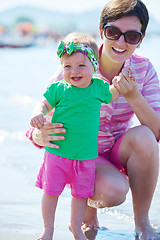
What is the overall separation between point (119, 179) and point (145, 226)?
401 mm

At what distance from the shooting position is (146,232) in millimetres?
2762

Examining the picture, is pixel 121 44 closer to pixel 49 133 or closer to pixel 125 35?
pixel 125 35

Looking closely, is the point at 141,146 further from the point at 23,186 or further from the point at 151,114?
the point at 23,186

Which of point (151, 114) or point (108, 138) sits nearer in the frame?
point (151, 114)

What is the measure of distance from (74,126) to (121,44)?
2.24 ft

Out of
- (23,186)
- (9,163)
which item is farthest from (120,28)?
(9,163)

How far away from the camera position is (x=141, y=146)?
2.72m

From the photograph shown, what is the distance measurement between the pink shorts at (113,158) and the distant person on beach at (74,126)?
1.35 feet

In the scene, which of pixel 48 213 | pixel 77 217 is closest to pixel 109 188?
pixel 77 217

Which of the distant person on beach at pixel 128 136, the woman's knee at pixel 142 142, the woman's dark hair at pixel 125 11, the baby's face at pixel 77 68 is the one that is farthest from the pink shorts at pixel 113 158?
the woman's dark hair at pixel 125 11

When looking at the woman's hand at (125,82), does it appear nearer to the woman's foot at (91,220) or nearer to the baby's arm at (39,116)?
the baby's arm at (39,116)

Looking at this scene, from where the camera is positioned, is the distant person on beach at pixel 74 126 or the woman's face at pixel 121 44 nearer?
the distant person on beach at pixel 74 126

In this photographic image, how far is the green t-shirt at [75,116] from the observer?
2406mm

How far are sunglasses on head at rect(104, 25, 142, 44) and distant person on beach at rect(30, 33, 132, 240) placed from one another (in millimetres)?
342
